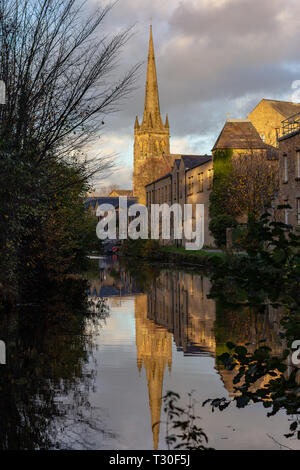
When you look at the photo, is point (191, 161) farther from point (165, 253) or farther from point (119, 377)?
point (119, 377)

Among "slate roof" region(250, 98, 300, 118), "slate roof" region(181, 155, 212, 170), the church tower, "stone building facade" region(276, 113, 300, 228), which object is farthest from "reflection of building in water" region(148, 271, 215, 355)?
the church tower

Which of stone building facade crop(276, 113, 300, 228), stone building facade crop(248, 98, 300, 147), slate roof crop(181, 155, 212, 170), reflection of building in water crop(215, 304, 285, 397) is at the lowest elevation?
reflection of building in water crop(215, 304, 285, 397)

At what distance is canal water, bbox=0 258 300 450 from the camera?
199 inches

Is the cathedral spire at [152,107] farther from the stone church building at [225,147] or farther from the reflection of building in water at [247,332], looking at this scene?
the reflection of building in water at [247,332]

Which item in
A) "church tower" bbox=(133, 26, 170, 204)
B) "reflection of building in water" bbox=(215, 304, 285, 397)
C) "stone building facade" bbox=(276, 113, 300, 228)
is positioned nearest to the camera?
"reflection of building in water" bbox=(215, 304, 285, 397)

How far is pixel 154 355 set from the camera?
9.04m

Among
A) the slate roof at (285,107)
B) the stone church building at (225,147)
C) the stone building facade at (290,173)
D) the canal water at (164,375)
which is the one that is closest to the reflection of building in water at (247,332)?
the canal water at (164,375)

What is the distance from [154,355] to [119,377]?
1.69 meters

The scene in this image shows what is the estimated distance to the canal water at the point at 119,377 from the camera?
5.05 meters

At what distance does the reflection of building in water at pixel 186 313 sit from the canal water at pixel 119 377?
0.04 m

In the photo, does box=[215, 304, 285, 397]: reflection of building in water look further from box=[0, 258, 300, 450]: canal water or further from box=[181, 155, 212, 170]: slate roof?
box=[181, 155, 212, 170]: slate roof

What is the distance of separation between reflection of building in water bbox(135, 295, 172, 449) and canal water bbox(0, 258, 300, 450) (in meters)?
0.02

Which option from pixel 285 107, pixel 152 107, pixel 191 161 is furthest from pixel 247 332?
pixel 152 107

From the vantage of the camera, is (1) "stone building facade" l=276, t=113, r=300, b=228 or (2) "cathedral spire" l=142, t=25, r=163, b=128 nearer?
(1) "stone building facade" l=276, t=113, r=300, b=228
